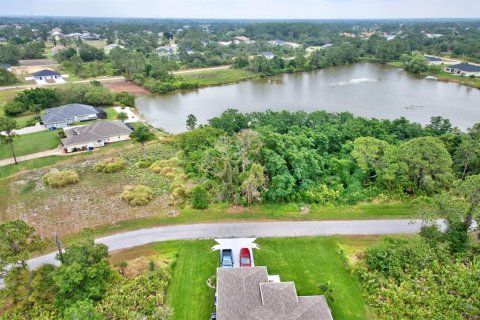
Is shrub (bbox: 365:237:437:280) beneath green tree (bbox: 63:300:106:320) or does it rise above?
beneath

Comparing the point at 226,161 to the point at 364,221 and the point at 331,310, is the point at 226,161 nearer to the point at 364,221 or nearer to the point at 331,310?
the point at 364,221

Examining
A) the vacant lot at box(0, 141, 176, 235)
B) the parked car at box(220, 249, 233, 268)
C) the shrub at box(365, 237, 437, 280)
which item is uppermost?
the shrub at box(365, 237, 437, 280)

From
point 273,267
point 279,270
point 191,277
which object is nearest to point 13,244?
point 191,277

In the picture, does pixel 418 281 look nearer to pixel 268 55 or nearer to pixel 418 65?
pixel 418 65

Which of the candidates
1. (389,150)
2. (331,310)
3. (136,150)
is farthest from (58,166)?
(389,150)

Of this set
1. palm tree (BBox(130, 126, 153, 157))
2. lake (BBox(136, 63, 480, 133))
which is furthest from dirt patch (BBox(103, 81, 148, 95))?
palm tree (BBox(130, 126, 153, 157))

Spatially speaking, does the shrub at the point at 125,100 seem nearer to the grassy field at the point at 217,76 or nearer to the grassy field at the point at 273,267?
the grassy field at the point at 217,76

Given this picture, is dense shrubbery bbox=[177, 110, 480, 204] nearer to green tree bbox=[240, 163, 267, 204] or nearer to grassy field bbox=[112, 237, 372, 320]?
green tree bbox=[240, 163, 267, 204]
